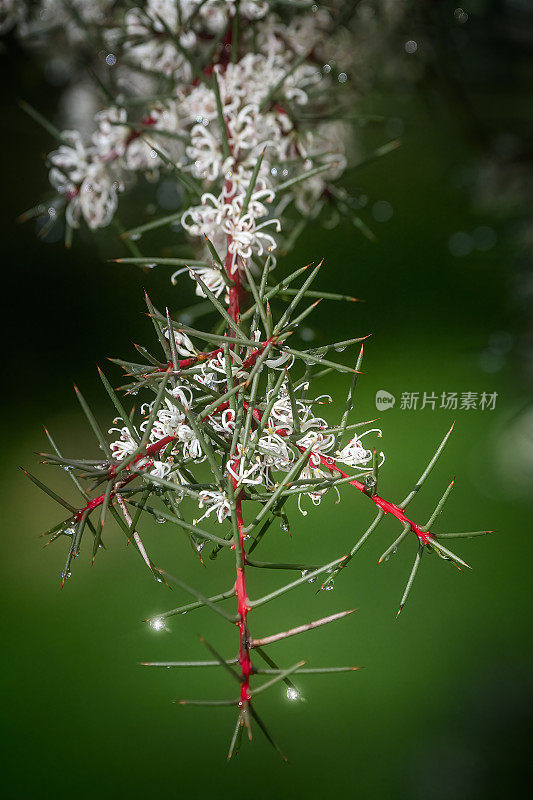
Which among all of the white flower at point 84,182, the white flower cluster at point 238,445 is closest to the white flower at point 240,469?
the white flower cluster at point 238,445

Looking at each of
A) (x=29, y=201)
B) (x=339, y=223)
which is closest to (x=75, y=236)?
(x=29, y=201)

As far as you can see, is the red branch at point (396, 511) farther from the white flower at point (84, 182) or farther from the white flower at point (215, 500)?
the white flower at point (84, 182)

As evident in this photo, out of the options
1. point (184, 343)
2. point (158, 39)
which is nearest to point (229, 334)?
point (184, 343)

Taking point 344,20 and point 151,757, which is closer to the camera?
point 344,20

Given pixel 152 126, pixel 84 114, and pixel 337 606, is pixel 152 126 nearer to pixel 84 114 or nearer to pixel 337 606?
pixel 84 114

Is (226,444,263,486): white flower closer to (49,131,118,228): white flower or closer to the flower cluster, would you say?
the flower cluster

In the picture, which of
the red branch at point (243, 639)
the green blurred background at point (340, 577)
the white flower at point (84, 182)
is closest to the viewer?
the red branch at point (243, 639)

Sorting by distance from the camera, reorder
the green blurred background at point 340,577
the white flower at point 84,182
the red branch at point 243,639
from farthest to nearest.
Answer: the green blurred background at point 340,577 → the white flower at point 84,182 → the red branch at point 243,639

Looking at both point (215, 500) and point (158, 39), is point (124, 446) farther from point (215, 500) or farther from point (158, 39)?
point (158, 39)

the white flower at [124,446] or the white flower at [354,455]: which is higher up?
the white flower at [124,446]
